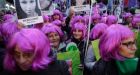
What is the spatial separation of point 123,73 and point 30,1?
2179mm

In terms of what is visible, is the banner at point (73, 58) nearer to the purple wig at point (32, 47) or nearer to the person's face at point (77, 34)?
the purple wig at point (32, 47)

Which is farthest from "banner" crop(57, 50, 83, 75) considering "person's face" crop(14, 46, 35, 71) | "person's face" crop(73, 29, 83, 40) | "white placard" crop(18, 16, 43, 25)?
"person's face" crop(73, 29, 83, 40)

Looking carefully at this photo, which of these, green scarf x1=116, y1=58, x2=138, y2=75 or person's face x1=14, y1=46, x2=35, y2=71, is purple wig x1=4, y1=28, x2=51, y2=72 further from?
green scarf x1=116, y1=58, x2=138, y2=75

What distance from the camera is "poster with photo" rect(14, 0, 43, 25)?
477 centimetres

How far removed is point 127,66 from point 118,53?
0.48 feet

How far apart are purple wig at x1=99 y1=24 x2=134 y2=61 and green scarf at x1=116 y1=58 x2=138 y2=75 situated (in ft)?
0.16

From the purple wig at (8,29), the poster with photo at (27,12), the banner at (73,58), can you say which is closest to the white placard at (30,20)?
the poster with photo at (27,12)

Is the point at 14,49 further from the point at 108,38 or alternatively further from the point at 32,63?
the point at 108,38

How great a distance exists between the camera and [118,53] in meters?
3.20

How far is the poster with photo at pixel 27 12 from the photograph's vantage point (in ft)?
15.7

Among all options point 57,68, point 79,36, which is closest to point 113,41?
point 57,68

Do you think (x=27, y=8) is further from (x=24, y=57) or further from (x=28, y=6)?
(x=24, y=57)

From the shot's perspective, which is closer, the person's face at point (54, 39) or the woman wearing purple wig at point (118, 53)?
the woman wearing purple wig at point (118, 53)

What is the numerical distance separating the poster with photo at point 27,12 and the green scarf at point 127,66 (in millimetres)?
1971
